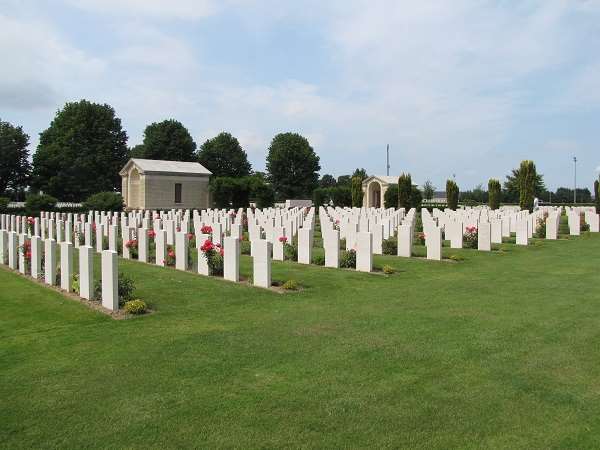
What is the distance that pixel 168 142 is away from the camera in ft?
194

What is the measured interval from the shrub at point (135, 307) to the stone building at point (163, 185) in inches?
1322

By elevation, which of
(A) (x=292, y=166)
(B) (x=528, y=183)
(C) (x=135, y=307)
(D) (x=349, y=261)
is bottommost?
(C) (x=135, y=307)

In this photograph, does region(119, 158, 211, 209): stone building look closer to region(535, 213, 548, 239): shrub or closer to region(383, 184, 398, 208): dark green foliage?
region(383, 184, 398, 208): dark green foliage

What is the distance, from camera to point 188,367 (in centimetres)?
510

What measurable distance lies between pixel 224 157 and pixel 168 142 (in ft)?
22.6

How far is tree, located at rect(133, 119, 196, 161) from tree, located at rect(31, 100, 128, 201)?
17.2 feet

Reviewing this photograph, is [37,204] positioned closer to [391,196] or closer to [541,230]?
[391,196]

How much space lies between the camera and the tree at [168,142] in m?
58.6

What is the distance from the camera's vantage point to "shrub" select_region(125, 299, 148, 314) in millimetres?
7305

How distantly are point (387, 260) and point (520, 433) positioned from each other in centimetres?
903

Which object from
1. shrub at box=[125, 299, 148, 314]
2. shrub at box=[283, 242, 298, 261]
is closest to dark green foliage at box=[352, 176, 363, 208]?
shrub at box=[283, 242, 298, 261]

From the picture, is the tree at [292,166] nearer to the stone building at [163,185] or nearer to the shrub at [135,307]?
the stone building at [163,185]

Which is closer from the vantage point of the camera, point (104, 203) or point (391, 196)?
point (104, 203)

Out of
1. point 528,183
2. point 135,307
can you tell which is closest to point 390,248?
point 135,307
